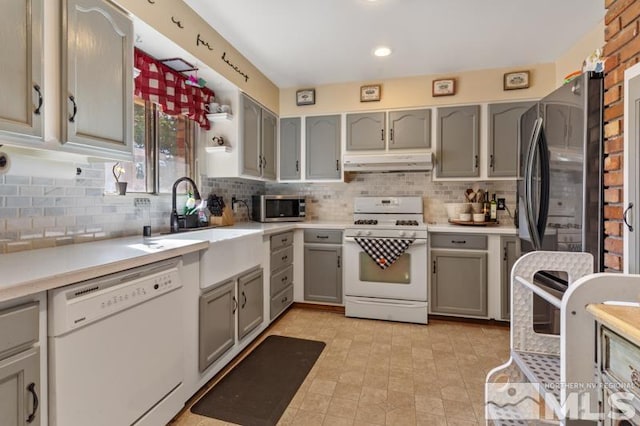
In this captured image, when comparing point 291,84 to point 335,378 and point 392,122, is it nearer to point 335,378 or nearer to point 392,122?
point 392,122

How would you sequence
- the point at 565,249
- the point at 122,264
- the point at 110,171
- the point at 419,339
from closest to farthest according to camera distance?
the point at 122,264
the point at 565,249
the point at 110,171
the point at 419,339

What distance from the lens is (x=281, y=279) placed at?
3176 millimetres

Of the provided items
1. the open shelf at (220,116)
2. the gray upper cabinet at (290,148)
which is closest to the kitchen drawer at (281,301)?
the gray upper cabinet at (290,148)

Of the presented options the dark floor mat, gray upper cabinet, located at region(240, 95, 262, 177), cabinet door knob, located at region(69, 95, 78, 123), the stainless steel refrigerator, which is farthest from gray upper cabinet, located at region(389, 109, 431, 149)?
cabinet door knob, located at region(69, 95, 78, 123)

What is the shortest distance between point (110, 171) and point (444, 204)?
314 cm

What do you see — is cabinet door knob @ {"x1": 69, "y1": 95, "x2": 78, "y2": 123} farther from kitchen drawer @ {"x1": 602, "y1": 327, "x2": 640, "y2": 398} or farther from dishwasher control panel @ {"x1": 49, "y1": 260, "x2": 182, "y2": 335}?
kitchen drawer @ {"x1": 602, "y1": 327, "x2": 640, "y2": 398}

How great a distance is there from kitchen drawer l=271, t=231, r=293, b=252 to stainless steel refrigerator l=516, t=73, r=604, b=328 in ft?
6.62

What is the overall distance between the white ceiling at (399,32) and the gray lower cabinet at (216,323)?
191cm

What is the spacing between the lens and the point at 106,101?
63.3 inches

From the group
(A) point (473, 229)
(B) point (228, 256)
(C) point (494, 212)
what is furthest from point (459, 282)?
(B) point (228, 256)

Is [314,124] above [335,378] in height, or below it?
above

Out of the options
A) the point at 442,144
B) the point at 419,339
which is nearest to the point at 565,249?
the point at 419,339

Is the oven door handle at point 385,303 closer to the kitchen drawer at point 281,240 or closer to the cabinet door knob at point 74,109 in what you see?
the kitchen drawer at point 281,240

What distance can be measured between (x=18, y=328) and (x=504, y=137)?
12.1 feet
